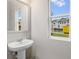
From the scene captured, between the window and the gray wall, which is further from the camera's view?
the gray wall

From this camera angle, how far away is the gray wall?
2.33m

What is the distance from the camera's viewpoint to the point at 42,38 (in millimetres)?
2639

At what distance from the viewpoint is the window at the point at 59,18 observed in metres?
2.22

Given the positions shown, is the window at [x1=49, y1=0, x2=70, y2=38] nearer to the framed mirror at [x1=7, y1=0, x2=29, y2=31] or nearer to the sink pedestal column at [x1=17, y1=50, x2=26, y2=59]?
the framed mirror at [x1=7, y1=0, x2=29, y2=31]

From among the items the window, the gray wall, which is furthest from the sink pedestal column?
the window

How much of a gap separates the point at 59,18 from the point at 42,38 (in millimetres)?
657

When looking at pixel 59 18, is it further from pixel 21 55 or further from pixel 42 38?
pixel 21 55

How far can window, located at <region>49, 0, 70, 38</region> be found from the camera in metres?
2.22

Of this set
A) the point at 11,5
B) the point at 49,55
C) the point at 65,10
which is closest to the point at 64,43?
the point at 49,55

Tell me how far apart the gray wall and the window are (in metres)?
0.14

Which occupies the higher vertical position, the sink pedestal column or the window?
the window
